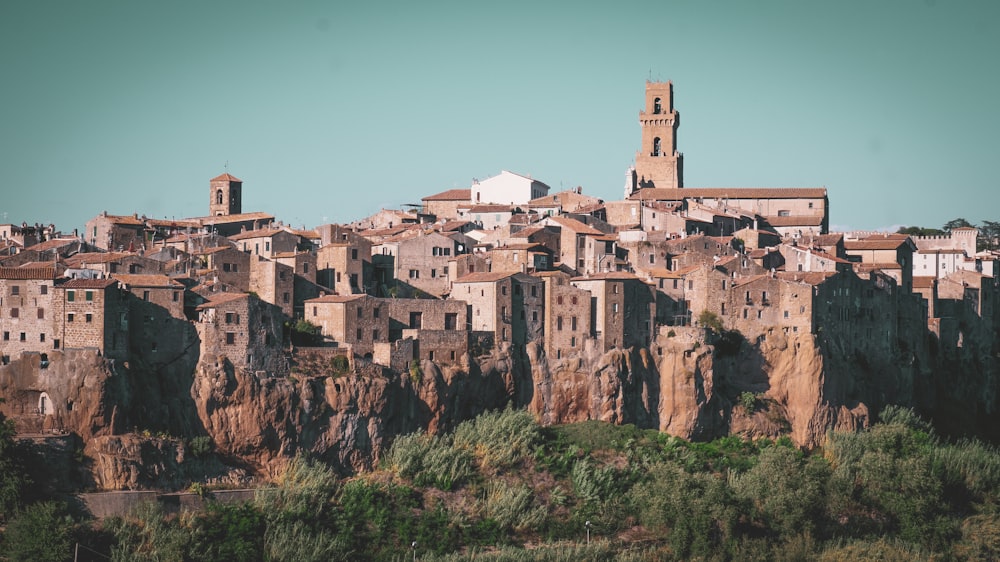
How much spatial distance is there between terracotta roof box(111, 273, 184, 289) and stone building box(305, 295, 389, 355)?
7062mm

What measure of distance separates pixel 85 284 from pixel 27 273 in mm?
2518

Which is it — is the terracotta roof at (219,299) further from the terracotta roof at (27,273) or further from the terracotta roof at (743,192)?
the terracotta roof at (743,192)

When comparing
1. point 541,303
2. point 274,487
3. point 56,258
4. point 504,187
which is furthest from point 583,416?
point 504,187

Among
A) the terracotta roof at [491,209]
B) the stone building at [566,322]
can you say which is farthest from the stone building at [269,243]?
the terracotta roof at [491,209]

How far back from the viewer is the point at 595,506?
247 ft

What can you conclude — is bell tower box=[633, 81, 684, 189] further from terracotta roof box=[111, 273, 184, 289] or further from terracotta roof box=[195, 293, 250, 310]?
terracotta roof box=[111, 273, 184, 289]

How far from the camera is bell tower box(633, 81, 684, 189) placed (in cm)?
11844

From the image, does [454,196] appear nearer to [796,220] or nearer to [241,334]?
[796,220]

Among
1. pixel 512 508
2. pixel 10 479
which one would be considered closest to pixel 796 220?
pixel 512 508

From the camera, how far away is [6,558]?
62.7m

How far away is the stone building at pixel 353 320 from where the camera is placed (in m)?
75.6

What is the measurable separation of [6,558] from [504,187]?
54638 mm

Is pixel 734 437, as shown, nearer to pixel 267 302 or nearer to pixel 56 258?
pixel 267 302

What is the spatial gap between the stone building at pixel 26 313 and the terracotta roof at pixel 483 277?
20004 millimetres
